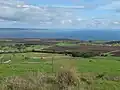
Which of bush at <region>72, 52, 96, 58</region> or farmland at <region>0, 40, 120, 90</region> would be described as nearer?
farmland at <region>0, 40, 120, 90</region>

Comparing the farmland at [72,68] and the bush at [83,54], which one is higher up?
the farmland at [72,68]

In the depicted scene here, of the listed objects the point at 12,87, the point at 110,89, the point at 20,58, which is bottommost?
the point at 20,58

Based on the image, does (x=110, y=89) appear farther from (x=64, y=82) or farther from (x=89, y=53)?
(x=89, y=53)

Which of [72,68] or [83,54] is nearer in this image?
[72,68]

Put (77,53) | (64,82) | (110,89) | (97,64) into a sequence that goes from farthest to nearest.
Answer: (77,53)
(97,64)
(110,89)
(64,82)

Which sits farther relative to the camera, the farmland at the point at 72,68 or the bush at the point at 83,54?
the bush at the point at 83,54

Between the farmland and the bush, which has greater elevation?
the farmland

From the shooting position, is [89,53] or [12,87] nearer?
[12,87]

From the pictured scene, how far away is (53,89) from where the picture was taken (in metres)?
16.4

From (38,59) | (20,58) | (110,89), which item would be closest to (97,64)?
(38,59)

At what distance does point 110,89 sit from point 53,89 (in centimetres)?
593

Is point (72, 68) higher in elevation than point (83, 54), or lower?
higher

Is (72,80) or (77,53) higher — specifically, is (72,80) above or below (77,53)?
above

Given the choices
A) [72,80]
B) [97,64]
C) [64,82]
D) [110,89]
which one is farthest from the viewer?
[97,64]
